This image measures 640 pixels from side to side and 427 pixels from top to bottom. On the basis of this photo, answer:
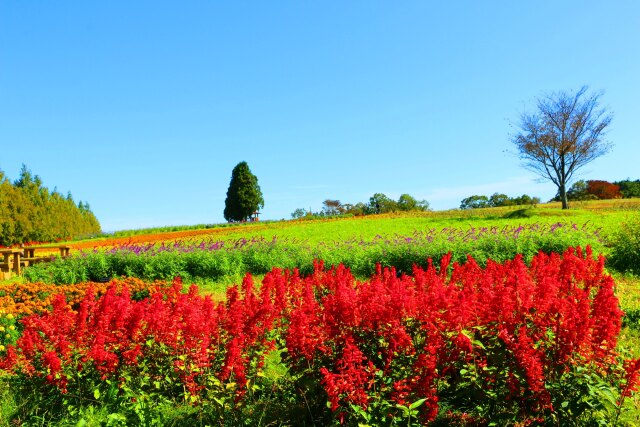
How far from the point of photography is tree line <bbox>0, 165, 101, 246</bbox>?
2880 centimetres

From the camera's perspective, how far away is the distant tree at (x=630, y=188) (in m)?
55.5

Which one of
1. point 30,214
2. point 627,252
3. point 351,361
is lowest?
point 627,252

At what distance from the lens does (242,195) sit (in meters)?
49.3

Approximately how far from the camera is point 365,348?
13.0 ft

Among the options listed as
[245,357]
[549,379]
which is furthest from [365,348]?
[549,379]

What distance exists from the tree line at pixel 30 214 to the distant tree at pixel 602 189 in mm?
54723

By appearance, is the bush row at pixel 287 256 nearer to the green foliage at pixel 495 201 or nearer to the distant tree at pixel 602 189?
the green foliage at pixel 495 201

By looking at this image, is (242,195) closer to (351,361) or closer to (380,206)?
(380,206)

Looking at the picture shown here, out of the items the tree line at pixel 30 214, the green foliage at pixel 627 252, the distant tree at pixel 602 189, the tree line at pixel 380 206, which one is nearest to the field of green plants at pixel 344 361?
the green foliage at pixel 627 252

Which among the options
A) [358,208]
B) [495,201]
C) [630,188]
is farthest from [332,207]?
[630,188]

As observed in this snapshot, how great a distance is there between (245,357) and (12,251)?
1582 cm

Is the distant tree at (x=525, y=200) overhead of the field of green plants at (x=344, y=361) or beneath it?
overhead

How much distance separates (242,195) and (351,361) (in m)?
46.6

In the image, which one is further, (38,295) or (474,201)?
(474,201)
